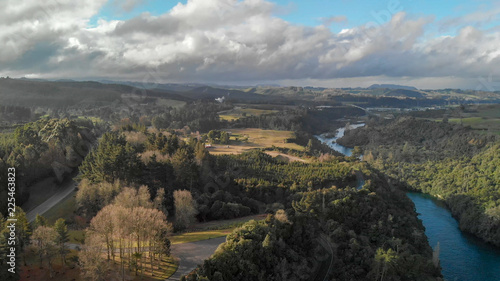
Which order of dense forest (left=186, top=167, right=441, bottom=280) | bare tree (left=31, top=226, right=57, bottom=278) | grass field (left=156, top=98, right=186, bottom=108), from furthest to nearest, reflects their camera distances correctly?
grass field (left=156, top=98, right=186, bottom=108), dense forest (left=186, top=167, right=441, bottom=280), bare tree (left=31, top=226, right=57, bottom=278)

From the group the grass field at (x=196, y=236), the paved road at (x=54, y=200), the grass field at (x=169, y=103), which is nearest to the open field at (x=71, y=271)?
the grass field at (x=196, y=236)

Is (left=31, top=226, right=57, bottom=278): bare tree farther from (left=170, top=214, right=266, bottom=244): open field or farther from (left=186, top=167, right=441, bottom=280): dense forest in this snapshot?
(left=186, top=167, right=441, bottom=280): dense forest

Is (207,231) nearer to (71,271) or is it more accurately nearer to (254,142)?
(71,271)

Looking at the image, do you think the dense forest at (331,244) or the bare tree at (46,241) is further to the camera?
the dense forest at (331,244)

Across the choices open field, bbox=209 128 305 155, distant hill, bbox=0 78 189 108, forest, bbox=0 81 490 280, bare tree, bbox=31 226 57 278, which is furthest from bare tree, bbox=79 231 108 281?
distant hill, bbox=0 78 189 108

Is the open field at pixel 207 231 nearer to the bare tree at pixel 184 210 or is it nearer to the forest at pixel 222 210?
the forest at pixel 222 210
